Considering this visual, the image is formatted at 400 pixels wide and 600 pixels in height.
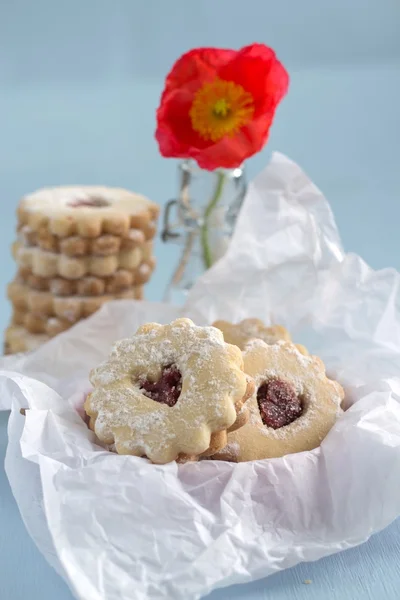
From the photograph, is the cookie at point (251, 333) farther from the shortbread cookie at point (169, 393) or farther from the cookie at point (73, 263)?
the cookie at point (73, 263)

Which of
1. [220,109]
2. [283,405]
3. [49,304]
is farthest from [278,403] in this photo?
[49,304]

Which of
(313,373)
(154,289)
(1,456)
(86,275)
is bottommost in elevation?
(154,289)

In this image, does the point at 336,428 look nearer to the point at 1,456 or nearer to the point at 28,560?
the point at 28,560

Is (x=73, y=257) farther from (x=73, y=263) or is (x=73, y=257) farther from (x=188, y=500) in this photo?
(x=188, y=500)

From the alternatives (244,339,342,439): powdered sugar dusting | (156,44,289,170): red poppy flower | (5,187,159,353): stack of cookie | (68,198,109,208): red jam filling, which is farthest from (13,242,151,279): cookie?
(244,339,342,439): powdered sugar dusting

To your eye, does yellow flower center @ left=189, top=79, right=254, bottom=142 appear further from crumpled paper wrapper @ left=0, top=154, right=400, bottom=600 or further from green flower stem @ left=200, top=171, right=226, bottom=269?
crumpled paper wrapper @ left=0, top=154, right=400, bottom=600

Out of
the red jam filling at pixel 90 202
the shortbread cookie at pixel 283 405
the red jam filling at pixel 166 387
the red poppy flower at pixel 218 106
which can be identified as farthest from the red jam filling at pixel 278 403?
the red jam filling at pixel 90 202

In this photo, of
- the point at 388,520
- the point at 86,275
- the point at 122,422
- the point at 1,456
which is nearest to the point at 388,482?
the point at 388,520
